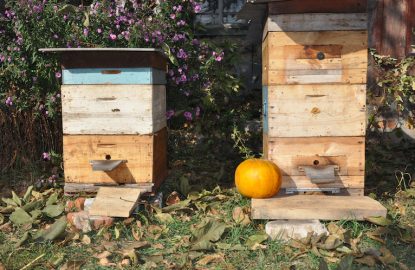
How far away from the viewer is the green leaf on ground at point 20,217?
112 inches

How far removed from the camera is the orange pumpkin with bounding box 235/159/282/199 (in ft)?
9.45

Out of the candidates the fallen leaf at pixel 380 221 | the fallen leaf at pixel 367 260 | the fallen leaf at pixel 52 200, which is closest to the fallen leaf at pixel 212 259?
the fallen leaf at pixel 367 260

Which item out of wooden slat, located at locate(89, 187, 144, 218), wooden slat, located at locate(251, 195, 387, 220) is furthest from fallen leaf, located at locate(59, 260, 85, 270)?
wooden slat, located at locate(251, 195, 387, 220)

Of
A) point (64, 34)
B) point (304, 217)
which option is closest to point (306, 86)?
point (304, 217)

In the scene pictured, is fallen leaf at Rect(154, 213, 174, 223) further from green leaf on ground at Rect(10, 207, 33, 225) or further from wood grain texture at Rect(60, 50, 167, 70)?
wood grain texture at Rect(60, 50, 167, 70)

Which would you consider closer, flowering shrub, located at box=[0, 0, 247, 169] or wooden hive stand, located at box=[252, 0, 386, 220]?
wooden hive stand, located at box=[252, 0, 386, 220]

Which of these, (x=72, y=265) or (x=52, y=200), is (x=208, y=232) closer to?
(x=72, y=265)

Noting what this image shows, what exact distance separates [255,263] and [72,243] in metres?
1.05

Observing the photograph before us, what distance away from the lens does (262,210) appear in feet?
9.01

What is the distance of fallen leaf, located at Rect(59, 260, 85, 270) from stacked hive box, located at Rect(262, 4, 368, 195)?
1386mm

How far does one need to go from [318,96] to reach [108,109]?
1376 millimetres

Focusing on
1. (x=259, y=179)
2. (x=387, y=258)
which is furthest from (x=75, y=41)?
(x=387, y=258)

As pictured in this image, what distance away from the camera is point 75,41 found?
12.2 feet

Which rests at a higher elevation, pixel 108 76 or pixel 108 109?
pixel 108 76
